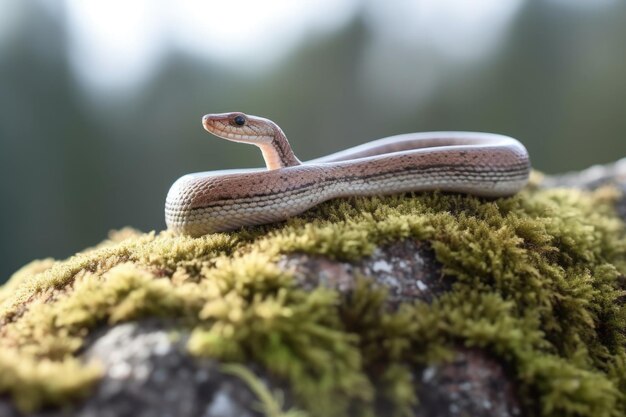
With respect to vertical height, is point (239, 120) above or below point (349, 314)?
above

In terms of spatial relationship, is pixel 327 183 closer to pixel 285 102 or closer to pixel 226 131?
pixel 226 131

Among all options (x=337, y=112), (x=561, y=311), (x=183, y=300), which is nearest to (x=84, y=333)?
(x=183, y=300)

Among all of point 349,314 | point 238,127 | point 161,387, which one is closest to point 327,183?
point 238,127

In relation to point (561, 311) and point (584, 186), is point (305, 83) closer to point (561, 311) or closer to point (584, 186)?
point (584, 186)

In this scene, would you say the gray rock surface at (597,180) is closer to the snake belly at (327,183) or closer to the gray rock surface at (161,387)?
the snake belly at (327,183)

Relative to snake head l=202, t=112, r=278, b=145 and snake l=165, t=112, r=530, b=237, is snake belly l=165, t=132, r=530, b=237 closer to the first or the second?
snake l=165, t=112, r=530, b=237
